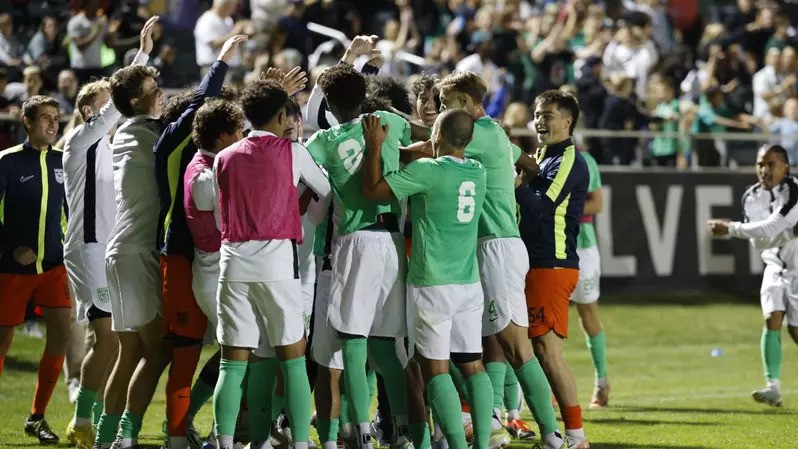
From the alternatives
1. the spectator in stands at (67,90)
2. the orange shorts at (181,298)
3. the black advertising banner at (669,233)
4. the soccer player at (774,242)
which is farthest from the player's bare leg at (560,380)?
the black advertising banner at (669,233)

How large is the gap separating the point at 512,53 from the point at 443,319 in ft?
44.2

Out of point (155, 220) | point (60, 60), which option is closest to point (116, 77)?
point (155, 220)

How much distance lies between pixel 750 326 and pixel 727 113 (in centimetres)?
433

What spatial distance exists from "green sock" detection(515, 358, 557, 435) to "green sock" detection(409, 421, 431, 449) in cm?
73

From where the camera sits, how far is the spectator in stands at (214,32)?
18.1 metres

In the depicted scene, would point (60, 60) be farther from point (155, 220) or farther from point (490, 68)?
point (155, 220)

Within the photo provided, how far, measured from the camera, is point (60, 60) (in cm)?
1733

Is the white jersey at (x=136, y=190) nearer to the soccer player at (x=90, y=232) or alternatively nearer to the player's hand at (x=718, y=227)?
the soccer player at (x=90, y=232)

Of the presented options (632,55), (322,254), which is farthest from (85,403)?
(632,55)

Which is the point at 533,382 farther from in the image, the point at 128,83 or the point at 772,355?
the point at 772,355

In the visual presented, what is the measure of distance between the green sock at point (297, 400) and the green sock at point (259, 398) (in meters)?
0.37

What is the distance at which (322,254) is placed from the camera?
8.74m

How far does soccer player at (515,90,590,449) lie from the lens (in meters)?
8.90

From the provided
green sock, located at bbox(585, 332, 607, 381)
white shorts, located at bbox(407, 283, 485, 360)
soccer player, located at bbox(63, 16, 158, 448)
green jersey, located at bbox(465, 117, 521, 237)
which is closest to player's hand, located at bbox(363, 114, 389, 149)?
green jersey, located at bbox(465, 117, 521, 237)
